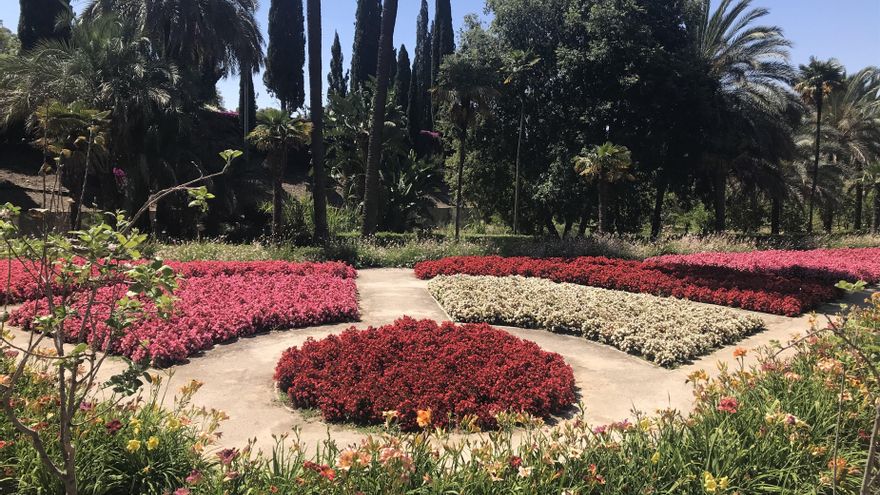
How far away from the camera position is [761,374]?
4449 mm

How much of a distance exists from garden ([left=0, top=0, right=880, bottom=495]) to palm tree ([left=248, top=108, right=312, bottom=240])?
0.30 feet

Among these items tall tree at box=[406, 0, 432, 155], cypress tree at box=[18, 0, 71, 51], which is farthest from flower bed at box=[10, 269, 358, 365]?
tall tree at box=[406, 0, 432, 155]

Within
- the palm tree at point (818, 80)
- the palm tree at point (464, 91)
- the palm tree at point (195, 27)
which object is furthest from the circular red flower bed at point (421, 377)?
the palm tree at point (818, 80)

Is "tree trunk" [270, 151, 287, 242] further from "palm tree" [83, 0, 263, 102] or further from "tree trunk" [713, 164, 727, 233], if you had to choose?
"tree trunk" [713, 164, 727, 233]

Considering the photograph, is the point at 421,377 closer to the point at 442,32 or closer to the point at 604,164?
the point at 604,164

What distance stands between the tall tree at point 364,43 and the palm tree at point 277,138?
19050mm

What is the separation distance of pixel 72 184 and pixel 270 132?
17.8ft

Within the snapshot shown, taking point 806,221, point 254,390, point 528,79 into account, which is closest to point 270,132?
point 528,79

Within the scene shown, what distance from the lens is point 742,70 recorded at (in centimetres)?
2217

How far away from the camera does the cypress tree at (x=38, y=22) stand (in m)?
24.6

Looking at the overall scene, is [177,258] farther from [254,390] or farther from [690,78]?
[690,78]

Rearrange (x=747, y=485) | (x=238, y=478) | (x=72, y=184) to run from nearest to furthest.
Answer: (x=238, y=478) → (x=747, y=485) → (x=72, y=184)

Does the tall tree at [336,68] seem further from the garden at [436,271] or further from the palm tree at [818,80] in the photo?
the palm tree at [818,80]

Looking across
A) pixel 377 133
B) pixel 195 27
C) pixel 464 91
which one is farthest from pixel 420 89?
pixel 377 133
